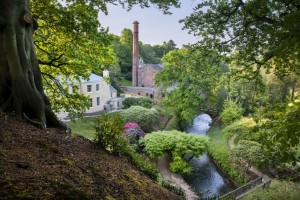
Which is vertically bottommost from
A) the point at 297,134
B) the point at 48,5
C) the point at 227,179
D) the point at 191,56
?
the point at 227,179

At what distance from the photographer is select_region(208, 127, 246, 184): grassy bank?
810 inches

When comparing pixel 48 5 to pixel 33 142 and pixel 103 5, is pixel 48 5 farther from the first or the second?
pixel 33 142

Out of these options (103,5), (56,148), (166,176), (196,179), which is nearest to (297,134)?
(56,148)

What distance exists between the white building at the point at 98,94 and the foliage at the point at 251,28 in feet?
90.4

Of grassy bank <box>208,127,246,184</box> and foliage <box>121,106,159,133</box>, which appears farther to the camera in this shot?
foliage <box>121,106,159,133</box>

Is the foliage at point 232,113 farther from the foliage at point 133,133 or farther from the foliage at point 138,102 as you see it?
the foliage at point 138,102

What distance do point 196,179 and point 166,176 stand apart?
2827 millimetres

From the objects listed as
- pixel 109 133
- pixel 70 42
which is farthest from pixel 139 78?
pixel 109 133

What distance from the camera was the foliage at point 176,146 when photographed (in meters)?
21.0

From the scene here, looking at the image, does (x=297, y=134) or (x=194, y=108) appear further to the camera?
(x=194, y=108)

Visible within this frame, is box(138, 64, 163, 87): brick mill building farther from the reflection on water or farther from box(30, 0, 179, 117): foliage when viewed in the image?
box(30, 0, 179, 117): foliage

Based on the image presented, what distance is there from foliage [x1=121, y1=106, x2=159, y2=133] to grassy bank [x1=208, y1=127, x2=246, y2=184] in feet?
22.2

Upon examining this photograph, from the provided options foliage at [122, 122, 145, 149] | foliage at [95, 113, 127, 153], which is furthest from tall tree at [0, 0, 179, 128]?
foliage at [122, 122, 145, 149]

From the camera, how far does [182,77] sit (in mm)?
28688
